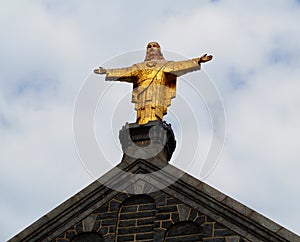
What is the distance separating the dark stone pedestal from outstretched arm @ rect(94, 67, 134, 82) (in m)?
1.51

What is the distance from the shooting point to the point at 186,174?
24266 mm

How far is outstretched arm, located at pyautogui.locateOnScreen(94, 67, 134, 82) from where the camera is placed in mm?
27019

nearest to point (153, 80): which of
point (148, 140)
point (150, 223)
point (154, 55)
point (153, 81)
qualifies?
point (153, 81)

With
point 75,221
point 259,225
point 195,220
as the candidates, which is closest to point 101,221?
point 75,221

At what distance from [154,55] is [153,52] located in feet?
0.61

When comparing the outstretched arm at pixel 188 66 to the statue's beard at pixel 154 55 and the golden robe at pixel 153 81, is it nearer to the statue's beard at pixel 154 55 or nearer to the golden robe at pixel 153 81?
the golden robe at pixel 153 81

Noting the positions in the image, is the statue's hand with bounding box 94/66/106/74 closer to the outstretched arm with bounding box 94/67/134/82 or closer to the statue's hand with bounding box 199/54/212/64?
the outstretched arm with bounding box 94/67/134/82

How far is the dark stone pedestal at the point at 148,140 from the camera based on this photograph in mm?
25312

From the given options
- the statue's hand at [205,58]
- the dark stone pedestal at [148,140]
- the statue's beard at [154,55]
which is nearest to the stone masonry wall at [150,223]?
the dark stone pedestal at [148,140]

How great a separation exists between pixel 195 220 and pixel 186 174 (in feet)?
4.60

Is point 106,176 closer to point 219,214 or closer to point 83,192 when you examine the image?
point 83,192

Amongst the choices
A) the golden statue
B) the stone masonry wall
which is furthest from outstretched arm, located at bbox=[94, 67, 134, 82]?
the stone masonry wall

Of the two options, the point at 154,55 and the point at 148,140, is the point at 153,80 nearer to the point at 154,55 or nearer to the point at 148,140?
the point at 154,55

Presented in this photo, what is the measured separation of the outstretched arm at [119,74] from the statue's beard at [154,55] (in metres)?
0.90
